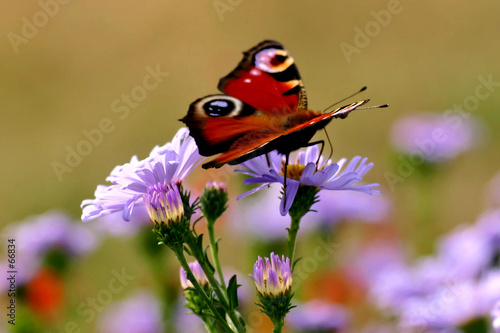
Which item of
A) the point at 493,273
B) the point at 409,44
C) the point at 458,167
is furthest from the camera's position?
the point at 409,44

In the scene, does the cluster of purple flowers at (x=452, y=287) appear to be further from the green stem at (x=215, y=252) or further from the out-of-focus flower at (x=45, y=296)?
the out-of-focus flower at (x=45, y=296)

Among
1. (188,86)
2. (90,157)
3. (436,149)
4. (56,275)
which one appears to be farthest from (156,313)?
(188,86)

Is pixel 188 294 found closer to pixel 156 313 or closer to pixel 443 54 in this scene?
pixel 156 313

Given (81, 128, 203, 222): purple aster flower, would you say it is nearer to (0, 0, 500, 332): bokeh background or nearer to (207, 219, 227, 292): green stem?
(207, 219, 227, 292): green stem

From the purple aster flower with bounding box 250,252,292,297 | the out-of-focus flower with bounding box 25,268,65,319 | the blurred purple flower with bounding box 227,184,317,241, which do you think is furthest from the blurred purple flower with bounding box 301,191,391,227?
the purple aster flower with bounding box 250,252,292,297

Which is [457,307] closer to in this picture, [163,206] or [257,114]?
[257,114]

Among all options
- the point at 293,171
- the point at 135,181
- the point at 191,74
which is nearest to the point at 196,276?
the point at 135,181

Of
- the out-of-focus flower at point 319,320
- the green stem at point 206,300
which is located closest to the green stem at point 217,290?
the green stem at point 206,300
